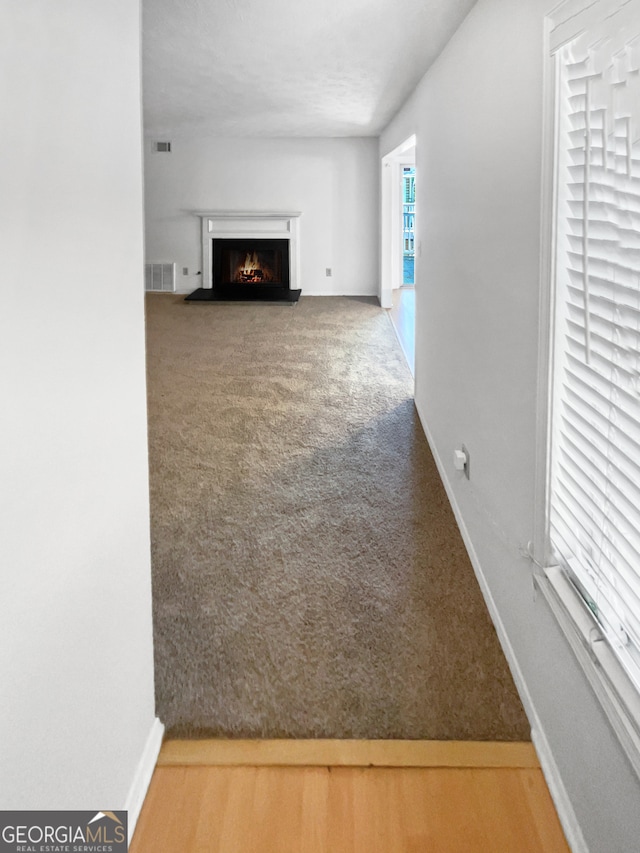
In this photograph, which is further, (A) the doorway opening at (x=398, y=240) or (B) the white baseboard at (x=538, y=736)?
(A) the doorway opening at (x=398, y=240)

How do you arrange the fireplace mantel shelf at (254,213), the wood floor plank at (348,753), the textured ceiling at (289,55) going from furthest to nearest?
1. the fireplace mantel shelf at (254,213)
2. the textured ceiling at (289,55)
3. the wood floor plank at (348,753)

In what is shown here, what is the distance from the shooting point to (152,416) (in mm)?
4871

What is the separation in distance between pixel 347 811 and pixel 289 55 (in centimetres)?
420

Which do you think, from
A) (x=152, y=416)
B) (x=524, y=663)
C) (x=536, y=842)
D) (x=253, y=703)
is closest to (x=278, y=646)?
(x=253, y=703)

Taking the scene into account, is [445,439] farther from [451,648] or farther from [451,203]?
[451,648]

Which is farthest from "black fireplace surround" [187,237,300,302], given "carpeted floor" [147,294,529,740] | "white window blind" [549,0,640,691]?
"white window blind" [549,0,640,691]

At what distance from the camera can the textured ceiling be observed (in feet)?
10.8

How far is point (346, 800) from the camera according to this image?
174 centimetres

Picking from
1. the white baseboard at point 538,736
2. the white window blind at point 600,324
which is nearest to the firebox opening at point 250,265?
the white baseboard at point 538,736

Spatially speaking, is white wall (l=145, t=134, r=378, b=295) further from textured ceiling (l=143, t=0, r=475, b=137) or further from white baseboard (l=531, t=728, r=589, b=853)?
white baseboard (l=531, t=728, r=589, b=853)

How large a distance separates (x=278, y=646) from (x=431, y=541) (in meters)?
1.01

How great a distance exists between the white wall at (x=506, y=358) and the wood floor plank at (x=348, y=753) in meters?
0.12

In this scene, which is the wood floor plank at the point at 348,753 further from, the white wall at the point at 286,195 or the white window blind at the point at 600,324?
the white wall at the point at 286,195

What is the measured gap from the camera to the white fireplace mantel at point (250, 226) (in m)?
10.2
